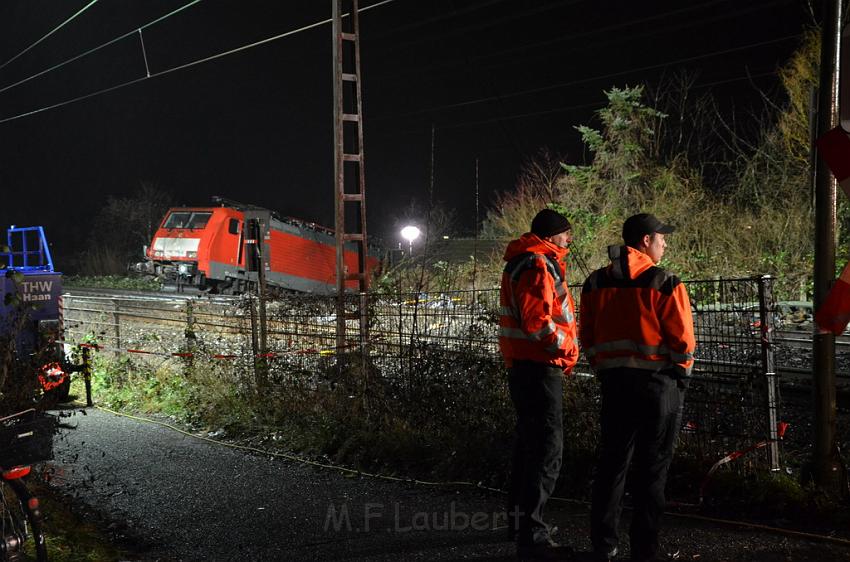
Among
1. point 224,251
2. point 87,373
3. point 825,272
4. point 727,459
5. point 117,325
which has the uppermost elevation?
point 224,251

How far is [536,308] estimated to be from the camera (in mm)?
4242

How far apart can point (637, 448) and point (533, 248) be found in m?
1.31

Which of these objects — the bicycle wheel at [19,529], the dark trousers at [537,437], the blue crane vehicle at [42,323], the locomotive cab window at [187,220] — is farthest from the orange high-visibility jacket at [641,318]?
the locomotive cab window at [187,220]

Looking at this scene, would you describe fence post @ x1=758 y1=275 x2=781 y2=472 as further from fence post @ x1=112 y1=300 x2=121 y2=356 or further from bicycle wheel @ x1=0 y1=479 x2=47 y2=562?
fence post @ x1=112 y1=300 x2=121 y2=356

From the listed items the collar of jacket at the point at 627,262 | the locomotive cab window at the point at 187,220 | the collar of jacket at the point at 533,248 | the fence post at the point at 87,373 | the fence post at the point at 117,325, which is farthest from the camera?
the locomotive cab window at the point at 187,220

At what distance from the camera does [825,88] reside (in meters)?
4.80

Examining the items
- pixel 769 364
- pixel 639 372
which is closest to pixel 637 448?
pixel 639 372

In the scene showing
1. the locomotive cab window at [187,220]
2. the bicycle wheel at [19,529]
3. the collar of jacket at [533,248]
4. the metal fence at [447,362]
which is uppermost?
the locomotive cab window at [187,220]

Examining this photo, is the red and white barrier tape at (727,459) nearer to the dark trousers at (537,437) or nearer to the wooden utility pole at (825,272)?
the wooden utility pole at (825,272)

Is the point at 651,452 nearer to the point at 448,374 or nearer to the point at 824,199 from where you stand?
the point at 824,199

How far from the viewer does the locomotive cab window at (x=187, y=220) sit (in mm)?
25487

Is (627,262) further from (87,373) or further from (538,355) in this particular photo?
(87,373)

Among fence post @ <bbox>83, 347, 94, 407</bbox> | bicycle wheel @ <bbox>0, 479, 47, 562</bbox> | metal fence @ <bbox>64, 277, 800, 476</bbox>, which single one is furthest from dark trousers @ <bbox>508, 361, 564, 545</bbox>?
fence post @ <bbox>83, 347, 94, 407</bbox>

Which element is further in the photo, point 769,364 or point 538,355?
point 769,364
